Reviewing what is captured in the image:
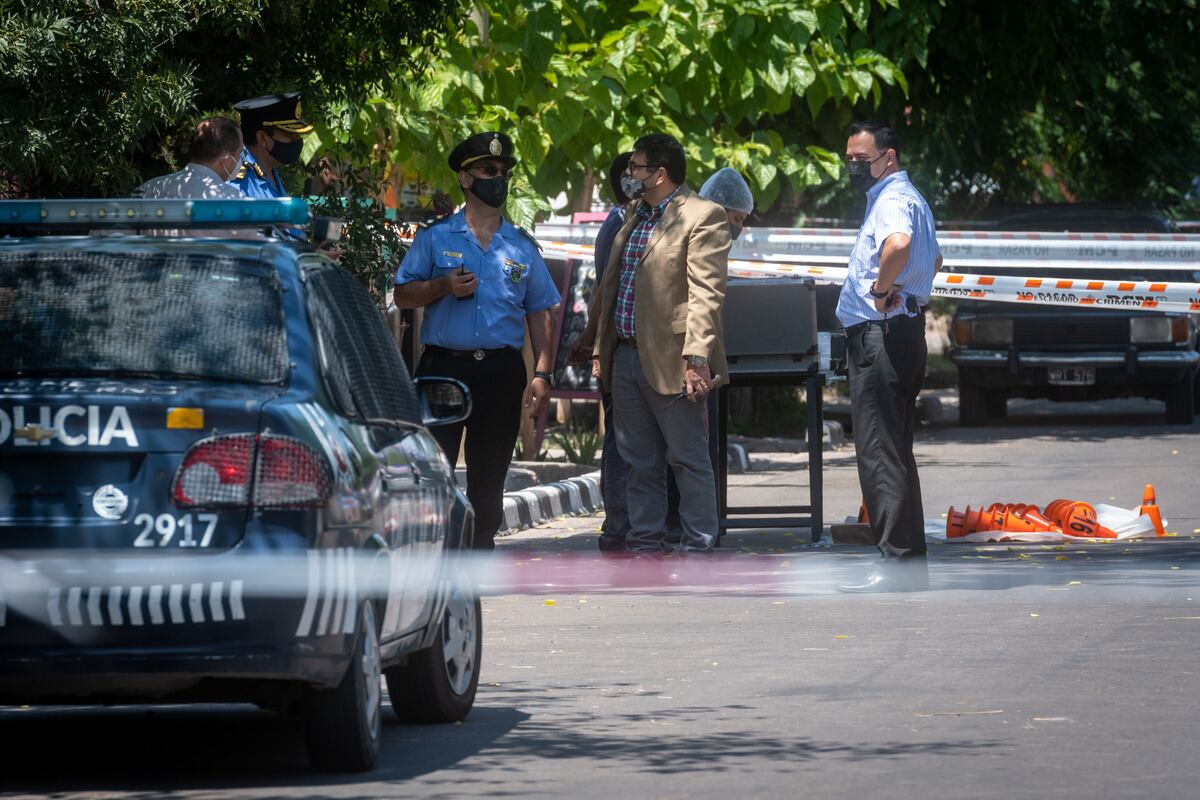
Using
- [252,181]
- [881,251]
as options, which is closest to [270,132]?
[252,181]

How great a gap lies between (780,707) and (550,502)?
23.6ft

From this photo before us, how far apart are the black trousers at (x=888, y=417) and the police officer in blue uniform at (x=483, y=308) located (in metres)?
1.36

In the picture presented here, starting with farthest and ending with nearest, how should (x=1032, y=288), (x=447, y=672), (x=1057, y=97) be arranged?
(x=1057, y=97) → (x=1032, y=288) → (x=447, y=672)

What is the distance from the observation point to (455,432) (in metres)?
9.58

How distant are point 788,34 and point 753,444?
4213 mm

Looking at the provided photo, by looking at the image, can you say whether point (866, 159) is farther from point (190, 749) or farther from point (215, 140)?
point (190, 749)

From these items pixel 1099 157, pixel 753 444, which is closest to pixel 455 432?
pixel 753 444

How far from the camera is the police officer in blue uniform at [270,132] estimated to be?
30.0 feet

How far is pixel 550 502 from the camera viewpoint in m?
14.1

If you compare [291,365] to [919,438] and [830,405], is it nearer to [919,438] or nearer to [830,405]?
[919,438]

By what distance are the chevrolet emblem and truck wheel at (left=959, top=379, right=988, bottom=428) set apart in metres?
17.2

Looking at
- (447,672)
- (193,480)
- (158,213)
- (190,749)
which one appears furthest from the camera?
(447,672)

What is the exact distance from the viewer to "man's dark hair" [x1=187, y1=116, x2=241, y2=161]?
28.5ft

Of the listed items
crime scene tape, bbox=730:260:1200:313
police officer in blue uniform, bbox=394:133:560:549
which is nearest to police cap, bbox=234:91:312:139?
police officer in blue uniform, bbox=394:133:560:549
